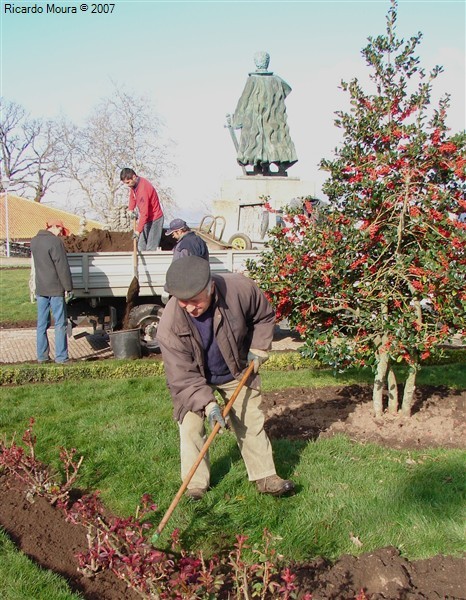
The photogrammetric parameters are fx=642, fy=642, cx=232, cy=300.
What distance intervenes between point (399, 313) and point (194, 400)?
90.5 inches

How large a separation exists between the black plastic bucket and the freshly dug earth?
2978 mm

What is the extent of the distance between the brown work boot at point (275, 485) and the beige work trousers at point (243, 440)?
0.12 ft

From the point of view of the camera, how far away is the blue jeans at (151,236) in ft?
33.1

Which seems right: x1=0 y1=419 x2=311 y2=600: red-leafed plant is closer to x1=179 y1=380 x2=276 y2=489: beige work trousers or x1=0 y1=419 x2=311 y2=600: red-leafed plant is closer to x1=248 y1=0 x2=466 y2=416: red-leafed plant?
x1=179 y1=380 x2=276 y2=489: beige work trousers

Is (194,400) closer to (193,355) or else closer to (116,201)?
(193,355)

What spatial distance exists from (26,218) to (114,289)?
43.4 metres

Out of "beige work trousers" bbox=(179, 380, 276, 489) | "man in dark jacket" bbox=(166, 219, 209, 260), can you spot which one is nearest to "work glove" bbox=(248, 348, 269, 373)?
"beige work trousers" bbox=(179, 380, 276, 489)

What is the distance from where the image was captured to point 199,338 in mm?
4102

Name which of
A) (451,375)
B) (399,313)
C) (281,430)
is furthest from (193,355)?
(451,375)

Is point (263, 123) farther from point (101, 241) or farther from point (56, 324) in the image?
point (56, 324)

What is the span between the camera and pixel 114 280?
930cm

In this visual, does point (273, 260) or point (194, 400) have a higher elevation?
point (273, 260)

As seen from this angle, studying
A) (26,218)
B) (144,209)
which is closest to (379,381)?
(144,209)

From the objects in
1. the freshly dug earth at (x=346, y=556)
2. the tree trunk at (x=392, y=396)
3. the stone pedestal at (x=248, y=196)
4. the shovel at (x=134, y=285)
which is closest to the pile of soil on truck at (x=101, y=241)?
the shovel at (x=134, y=285)
